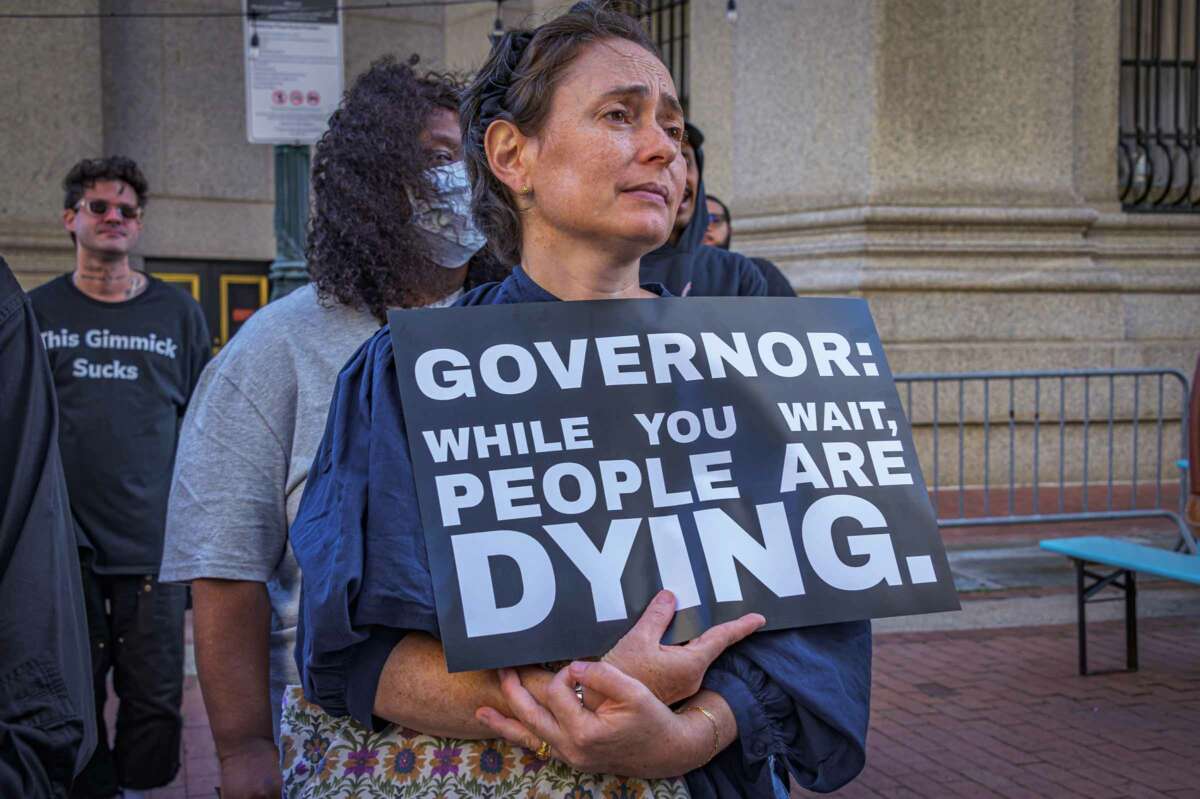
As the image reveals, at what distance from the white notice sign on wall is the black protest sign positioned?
8.20m

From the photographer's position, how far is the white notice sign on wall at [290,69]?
971 centimetres

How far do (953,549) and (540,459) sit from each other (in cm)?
738

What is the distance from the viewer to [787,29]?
11.6 meters

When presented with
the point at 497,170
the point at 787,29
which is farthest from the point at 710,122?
the point at 497,170

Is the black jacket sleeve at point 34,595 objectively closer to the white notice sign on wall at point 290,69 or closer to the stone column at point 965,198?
the white notice sign on wall at point 290,69

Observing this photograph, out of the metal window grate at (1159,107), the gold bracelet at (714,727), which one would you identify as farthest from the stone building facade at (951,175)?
the gold bracelet at (714,727)

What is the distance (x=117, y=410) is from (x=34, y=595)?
3.32 meters

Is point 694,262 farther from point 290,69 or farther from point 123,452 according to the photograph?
point 290,69

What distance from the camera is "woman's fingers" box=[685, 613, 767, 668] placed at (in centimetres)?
170

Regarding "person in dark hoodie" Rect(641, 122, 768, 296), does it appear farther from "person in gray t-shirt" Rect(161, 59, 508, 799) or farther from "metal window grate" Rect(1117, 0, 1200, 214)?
"metal window grate" Rect(1117, 0, 1200, 214)

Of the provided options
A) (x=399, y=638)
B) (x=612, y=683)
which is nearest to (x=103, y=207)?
(x=399, y=638)

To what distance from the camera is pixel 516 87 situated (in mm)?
1944

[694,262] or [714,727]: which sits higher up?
[694,262]

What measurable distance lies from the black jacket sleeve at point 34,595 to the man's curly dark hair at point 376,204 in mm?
714
